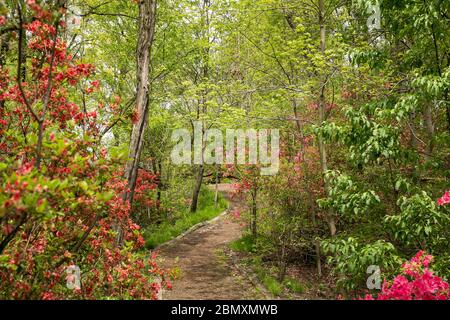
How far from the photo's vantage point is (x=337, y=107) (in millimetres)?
10688

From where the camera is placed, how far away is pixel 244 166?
11312 millimetres

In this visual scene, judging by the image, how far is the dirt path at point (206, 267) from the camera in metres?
8.62

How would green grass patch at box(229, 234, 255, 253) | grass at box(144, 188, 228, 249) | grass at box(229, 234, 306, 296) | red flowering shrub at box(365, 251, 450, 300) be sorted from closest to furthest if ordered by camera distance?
red flowering shrub at box(365, 251, 450, 300)
grass at box(229, 234, 306, 296)
green grass patch at box(229, 234, 255, 253)
grass at box(144, 188, 228, 249)

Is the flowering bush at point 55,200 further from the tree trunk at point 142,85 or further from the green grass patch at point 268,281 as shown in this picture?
the green grass patch at point 268,281

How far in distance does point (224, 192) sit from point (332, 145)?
1549cm

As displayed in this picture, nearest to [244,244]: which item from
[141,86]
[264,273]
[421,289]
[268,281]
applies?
[264,273]

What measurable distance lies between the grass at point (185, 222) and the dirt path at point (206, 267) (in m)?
0.42

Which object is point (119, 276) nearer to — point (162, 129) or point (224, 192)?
point (162, 129)

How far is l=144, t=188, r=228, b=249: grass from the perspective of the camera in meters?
13.2

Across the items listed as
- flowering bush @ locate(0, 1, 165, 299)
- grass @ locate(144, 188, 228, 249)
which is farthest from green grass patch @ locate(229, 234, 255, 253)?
flowering bush @ locate(0, 1, 165, 299)

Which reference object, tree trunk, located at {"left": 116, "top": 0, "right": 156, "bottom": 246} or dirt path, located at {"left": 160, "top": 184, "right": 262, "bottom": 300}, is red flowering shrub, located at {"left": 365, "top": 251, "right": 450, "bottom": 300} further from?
tree trunk, located at {"left": 116, "top": 0, "right": 156, "bottom": 246}

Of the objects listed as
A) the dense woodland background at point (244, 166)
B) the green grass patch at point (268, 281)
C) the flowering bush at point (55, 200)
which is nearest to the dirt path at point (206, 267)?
the green grass patch at point (268, 281)

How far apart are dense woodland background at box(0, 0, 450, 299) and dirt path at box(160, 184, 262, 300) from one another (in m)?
0.86
